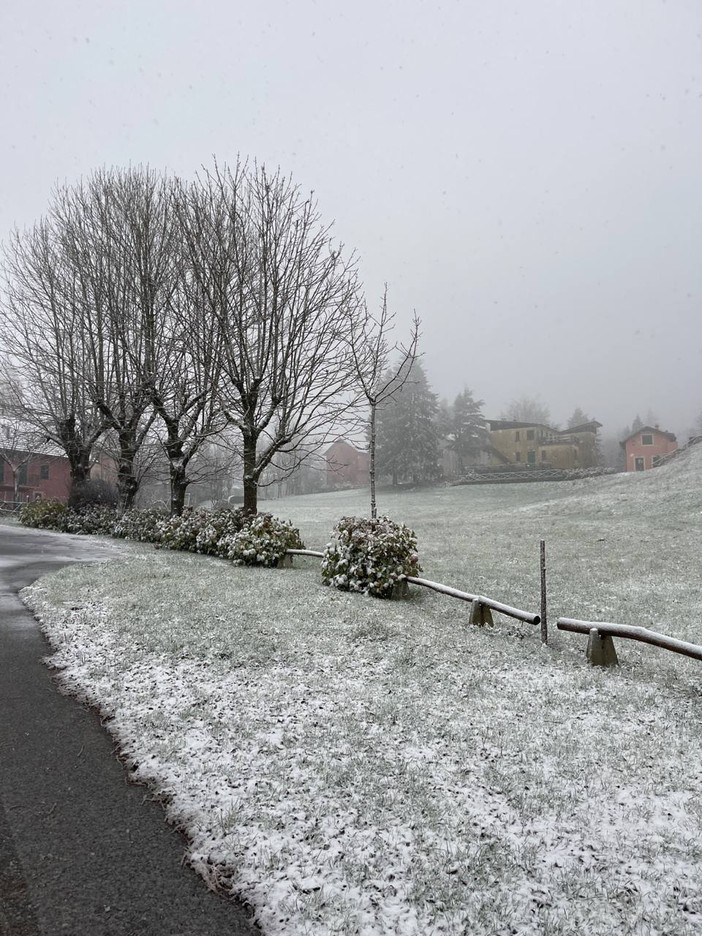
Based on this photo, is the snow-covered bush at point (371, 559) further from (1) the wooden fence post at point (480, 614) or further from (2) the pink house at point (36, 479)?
(2) the pink house at point (36, 479)

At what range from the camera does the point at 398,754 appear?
3688 mm

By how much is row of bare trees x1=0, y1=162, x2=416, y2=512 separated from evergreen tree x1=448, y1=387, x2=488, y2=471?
125 ft

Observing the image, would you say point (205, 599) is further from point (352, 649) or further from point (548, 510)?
point (548, 510)

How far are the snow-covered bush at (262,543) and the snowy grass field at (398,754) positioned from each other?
12.1 ft

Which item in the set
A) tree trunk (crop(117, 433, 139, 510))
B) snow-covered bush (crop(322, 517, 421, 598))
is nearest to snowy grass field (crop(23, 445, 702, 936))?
snow-covered bush (crop(322, 517, 421, 598))

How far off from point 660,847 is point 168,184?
19416 mm

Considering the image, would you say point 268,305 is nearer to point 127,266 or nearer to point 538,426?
point 127,266

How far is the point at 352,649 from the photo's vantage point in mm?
5988

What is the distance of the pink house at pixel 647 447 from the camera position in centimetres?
5116

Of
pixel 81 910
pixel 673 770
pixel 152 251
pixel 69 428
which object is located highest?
pixel 152 251

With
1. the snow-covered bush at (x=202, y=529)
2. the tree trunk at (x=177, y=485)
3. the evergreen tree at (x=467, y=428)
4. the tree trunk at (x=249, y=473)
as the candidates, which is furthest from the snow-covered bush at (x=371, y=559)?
the evergreen tree at (x=467, y=428)

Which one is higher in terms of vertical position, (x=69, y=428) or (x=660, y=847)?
(x=69, y=428)

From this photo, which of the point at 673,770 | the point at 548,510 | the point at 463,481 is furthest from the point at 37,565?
the point at 463,481

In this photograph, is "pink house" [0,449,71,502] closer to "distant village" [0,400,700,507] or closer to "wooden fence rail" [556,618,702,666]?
"distant village" [0,400,700,507]
